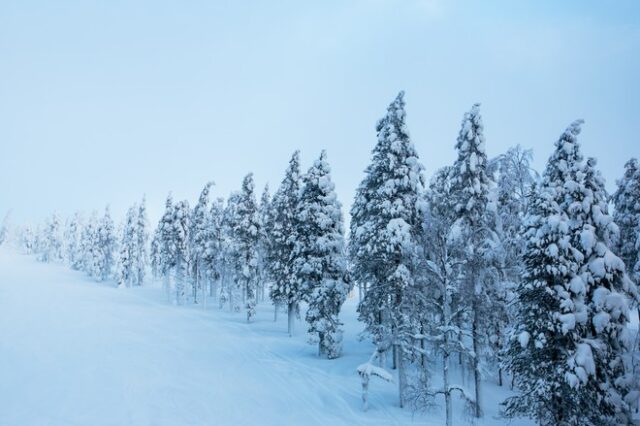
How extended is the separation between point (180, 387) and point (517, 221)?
21.2 m

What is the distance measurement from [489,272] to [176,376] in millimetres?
19454

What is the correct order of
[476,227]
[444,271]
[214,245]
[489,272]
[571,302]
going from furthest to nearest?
[214,245], [476,227], [489,272], [444,271], [571,302]

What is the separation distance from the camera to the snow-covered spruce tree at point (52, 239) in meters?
126

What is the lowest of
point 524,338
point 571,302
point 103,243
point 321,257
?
point 524,338

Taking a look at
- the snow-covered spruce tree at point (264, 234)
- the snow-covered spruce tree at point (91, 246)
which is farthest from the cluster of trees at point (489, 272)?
the snow-covered spruce tree at point (91, 246)

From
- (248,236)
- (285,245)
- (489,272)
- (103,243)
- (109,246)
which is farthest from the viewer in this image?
(109,246)

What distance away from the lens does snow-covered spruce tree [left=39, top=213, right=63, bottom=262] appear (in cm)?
12581

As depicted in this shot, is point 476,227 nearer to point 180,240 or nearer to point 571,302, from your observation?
point 571,302

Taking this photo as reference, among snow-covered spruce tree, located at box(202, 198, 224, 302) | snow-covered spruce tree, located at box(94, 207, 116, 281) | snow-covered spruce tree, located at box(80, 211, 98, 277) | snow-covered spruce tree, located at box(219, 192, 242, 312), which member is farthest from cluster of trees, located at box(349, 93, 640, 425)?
snow-covered spruce tree, located at box(80, 211, 98, 277)

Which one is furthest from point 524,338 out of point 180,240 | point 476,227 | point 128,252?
point 128,252

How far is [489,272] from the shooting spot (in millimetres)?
21141

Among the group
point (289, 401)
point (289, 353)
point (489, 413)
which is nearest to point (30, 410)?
point (289, 401)

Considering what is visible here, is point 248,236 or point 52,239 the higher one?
point 52,239

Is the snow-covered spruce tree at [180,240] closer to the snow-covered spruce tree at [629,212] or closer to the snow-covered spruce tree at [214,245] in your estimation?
the snow-covered spruce tree at [214,245]
